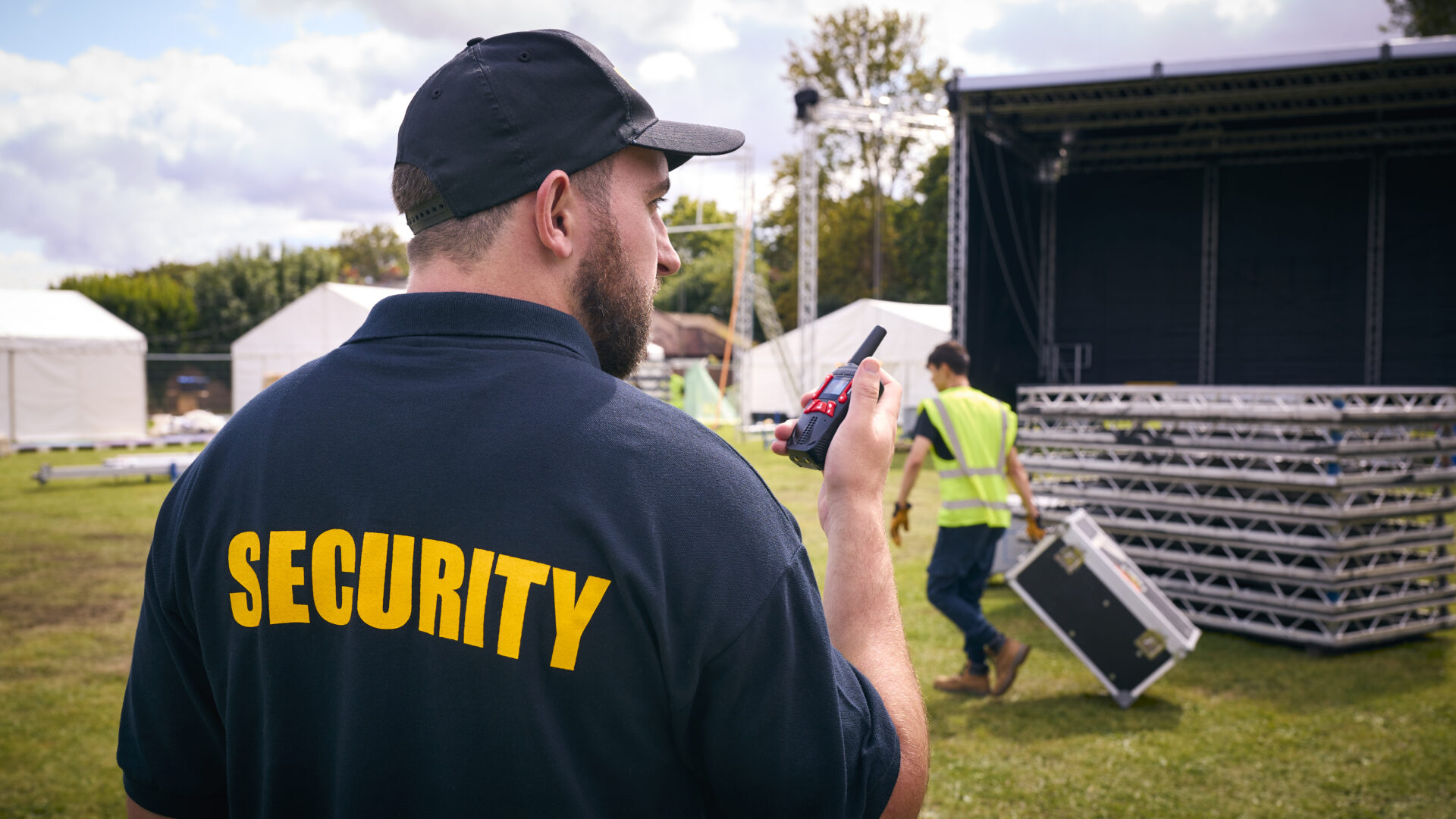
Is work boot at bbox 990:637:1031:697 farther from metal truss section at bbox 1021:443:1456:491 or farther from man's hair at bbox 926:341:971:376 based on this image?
metal truss section at bbox 1021:443:1456:491

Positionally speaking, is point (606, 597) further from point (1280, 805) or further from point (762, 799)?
point (1280, 805)

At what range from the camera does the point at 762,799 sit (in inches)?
38.2

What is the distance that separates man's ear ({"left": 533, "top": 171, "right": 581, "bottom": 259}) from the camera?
3.60 ft

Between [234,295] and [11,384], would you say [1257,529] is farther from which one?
[234,295]

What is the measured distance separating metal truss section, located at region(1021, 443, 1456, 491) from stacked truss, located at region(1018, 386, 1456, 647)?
1cm

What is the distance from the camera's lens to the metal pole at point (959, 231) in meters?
12.8

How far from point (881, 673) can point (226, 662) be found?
0.80 m

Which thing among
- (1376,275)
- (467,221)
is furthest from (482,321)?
(1376,275)

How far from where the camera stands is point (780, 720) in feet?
3.09

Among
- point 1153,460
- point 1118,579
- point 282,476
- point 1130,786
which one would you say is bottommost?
point 1130,786

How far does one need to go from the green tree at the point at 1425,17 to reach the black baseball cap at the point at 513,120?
3550 centimetres

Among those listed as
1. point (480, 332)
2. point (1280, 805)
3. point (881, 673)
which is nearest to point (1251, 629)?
point (1280, 805)

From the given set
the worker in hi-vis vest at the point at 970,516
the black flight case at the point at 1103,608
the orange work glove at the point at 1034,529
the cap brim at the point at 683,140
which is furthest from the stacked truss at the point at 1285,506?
the cap brim at the point at 683,140

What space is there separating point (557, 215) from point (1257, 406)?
269 inches
